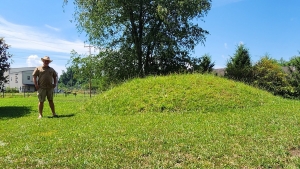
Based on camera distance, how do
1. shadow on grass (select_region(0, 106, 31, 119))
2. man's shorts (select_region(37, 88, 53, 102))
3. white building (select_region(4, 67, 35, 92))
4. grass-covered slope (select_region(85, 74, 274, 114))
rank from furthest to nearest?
white building (select_region(4, 67, 35, 92)), shadow on grass (select_region(0, 106, 31, 119)), grass-covered slope (select_region(85, 74, 274, 114)), man's shorts (select_region(37, 88, 53, 102))

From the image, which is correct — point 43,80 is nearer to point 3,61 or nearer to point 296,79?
point 3,61

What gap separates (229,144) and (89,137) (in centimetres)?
287

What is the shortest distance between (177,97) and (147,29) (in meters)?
11.1

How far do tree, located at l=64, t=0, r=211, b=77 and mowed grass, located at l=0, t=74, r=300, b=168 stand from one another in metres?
9.11

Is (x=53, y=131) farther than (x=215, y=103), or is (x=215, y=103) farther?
(x=215, y=103)

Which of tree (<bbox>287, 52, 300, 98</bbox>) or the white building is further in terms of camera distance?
the white building

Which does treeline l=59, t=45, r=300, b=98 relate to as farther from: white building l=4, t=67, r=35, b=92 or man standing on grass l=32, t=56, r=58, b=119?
white building l=4, t=67, r=35, b=92

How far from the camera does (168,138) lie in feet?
18.2

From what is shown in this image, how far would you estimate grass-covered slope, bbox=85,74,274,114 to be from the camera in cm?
986

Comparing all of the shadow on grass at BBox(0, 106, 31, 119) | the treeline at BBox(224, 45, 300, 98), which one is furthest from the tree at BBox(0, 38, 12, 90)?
the treeline at BBox(224, 45, 300, 98)

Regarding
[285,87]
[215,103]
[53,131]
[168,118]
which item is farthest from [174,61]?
[53,131]

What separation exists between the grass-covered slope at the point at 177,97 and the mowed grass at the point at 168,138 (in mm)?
39

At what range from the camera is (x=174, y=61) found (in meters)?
20.5

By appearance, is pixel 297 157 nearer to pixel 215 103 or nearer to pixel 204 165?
pixel 204 165
